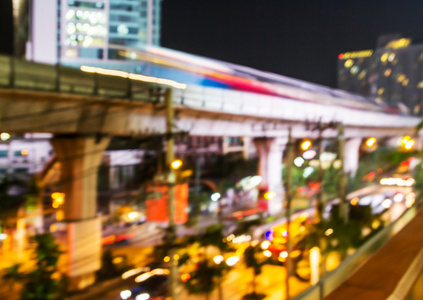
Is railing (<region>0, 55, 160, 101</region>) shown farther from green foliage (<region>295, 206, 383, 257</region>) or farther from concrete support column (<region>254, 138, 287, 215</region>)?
concrete support column (<region>254, 138, 287, 215</region>)

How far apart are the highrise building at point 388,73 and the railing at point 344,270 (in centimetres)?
5716

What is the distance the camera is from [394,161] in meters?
0.99

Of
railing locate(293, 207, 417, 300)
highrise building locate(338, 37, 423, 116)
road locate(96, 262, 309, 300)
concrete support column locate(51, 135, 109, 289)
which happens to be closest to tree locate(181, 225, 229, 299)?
road locate(96, 262, 309, 300)

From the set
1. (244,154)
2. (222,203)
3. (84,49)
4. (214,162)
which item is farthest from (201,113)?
(84,49)

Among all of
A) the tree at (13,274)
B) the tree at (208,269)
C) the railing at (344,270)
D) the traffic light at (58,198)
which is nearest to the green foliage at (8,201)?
the traffic light at (58,198)

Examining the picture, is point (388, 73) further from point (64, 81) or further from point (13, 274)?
point (13, 274)

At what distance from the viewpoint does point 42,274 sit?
3887 millimetres

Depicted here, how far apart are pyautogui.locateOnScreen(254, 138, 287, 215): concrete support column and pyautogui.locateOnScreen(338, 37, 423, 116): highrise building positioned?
1715 inches

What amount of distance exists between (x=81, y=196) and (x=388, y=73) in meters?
57.9

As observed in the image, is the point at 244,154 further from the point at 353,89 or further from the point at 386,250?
the point at 353,89

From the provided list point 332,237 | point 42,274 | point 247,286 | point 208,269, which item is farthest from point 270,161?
point 42,274

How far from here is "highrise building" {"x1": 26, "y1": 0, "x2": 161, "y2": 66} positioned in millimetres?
26391

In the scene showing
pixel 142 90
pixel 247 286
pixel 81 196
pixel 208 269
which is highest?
pixel 142 90

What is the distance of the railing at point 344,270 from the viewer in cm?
114
